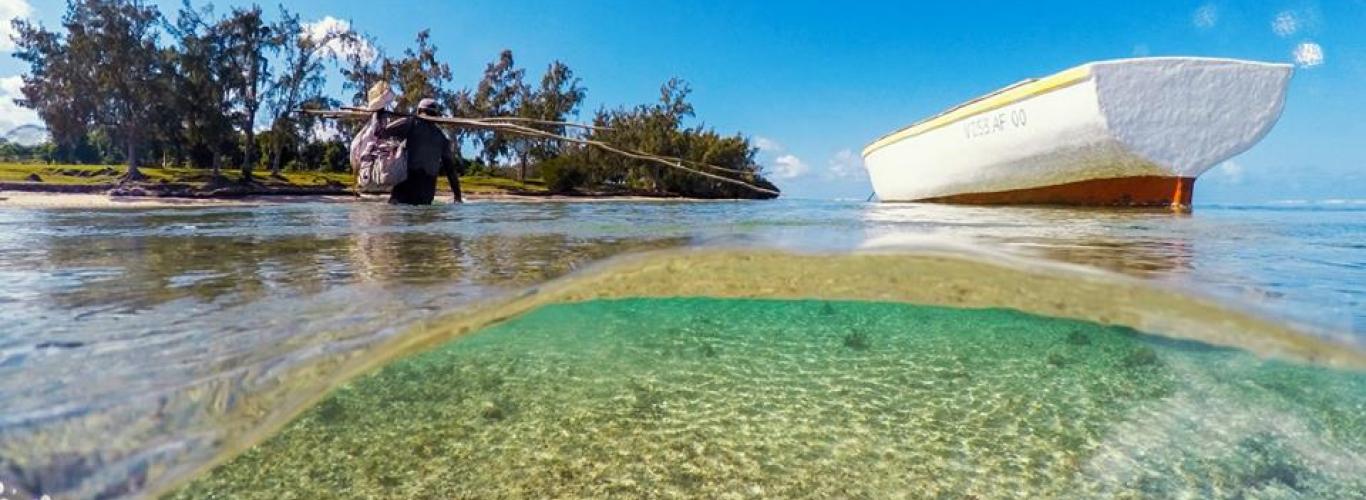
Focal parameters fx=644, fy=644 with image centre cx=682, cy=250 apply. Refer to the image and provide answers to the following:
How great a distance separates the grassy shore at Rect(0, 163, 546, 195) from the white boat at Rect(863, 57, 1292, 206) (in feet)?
96.6

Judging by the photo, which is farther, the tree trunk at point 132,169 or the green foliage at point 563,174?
the green foliage at point 563,174

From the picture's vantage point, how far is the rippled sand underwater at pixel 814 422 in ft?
6.80

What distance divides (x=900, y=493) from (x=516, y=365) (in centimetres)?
212

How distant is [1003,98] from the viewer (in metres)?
17.4

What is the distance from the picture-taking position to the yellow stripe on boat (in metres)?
15.4

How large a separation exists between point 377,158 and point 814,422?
13053mm

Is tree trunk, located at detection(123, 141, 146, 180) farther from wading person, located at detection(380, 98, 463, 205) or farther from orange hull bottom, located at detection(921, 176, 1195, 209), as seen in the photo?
orange hull bottom, located at detection(921, 176, 1195, 209)

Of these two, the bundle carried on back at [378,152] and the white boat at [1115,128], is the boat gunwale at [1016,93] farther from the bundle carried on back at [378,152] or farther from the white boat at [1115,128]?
the bundle carried on back at [378,152]

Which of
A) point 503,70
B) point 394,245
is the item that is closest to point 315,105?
point 503,70

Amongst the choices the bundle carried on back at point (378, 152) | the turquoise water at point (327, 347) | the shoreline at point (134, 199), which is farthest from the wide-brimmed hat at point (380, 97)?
the turquoise water at point (327, 347)

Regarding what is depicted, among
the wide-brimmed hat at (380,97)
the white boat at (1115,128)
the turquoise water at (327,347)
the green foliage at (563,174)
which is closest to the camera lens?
the turquoise water at (327,347)

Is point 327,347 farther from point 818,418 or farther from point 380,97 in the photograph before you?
point 380,97

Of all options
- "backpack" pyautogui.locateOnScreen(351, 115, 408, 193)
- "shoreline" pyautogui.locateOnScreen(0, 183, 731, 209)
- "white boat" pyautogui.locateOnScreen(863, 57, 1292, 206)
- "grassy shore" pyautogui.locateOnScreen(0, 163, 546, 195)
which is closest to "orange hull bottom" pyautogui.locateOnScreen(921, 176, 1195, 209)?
"white boat" pyautogui.locateOnScreen(863, 57, 1292, 206)

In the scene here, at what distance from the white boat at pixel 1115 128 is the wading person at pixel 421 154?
1430cm
